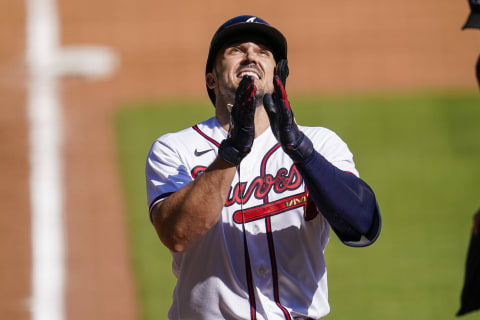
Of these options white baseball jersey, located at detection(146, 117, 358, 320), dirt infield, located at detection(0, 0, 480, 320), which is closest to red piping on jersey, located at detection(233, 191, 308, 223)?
white baseball jersey, located at detection(146, 117, 358, 320)

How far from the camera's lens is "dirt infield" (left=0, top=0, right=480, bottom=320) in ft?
28.6

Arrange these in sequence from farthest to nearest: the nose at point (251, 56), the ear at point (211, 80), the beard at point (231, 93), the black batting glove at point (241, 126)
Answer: the ear at point (211, 80) → the nose at point (251, 56) → the beard at point (231, 93) → the black batting glove at point (241, 126)

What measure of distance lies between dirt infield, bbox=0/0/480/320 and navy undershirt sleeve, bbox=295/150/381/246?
5154 millimetres

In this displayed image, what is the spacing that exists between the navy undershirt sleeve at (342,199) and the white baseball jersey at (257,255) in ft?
0.57

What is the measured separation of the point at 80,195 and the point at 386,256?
3426mm

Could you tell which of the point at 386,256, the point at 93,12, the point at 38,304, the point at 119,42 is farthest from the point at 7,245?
the point at 93,12

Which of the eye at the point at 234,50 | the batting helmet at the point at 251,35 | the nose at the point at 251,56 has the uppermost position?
the batting helmet at the point at 251,35

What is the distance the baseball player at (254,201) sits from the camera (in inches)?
111

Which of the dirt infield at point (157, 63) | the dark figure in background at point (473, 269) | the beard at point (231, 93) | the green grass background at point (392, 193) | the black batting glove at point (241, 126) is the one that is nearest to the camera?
the black batting glove at point (241, 126)

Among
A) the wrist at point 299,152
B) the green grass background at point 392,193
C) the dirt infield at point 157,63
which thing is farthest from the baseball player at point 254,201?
the dirt infield at point 157,63

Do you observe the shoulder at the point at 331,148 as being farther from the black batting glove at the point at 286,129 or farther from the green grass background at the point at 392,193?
the green grass background at the point at 392,193

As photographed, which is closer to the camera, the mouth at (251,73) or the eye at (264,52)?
the mouth at (251,73)

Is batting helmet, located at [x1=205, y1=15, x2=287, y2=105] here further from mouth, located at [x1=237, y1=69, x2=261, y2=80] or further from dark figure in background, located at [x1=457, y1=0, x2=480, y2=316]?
dark figure in background, located at [x1=457, y1=0, x2=480, y2=316]

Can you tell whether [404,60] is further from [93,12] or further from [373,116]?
[93,12]
